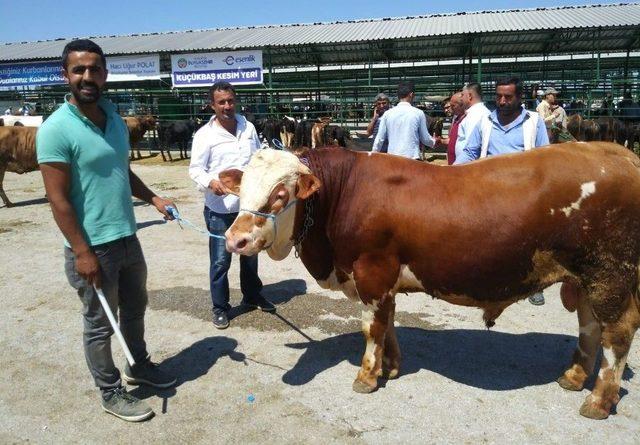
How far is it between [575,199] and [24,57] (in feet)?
80.0

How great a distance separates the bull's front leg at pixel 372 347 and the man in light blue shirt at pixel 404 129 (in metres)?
2.88

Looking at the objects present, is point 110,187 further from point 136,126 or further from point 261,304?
point 136,126

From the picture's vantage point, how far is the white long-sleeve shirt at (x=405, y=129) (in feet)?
18.6

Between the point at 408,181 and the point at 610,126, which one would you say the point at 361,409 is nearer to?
the point at 408,181

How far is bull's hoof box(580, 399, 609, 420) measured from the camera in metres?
2.87

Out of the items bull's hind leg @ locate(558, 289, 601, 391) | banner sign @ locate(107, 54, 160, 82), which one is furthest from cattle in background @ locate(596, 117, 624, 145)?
banner sign @ locate(107, 54, 160, 82)

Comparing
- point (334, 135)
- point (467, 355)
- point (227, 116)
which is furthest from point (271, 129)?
point (467, 355)

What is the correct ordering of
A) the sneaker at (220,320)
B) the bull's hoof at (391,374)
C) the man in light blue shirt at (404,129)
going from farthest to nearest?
the man in light blue shirt at (404,129)
the sneaker at (220,320)
the bull's hoof at (391,374)

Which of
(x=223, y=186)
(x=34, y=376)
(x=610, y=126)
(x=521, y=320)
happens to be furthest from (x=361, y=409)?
(x=610, y=126)

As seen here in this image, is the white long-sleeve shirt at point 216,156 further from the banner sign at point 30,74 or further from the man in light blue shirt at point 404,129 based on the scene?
the banner sign at point 30,74

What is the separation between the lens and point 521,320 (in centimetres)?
423

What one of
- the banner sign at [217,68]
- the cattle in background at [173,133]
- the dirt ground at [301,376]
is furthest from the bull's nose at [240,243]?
the banner sign at [217,68]

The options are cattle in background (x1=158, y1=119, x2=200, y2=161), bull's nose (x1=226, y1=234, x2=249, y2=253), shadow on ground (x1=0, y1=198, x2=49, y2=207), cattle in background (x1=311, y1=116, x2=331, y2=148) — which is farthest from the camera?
cattle in background (x1=158, y1=119, x2=200, y2=161)

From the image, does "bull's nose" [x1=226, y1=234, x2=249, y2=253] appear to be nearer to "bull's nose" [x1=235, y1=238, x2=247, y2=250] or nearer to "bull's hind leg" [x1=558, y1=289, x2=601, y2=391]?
"bull's nose" [x1=235, y1=238, x2=247, y2=250]
